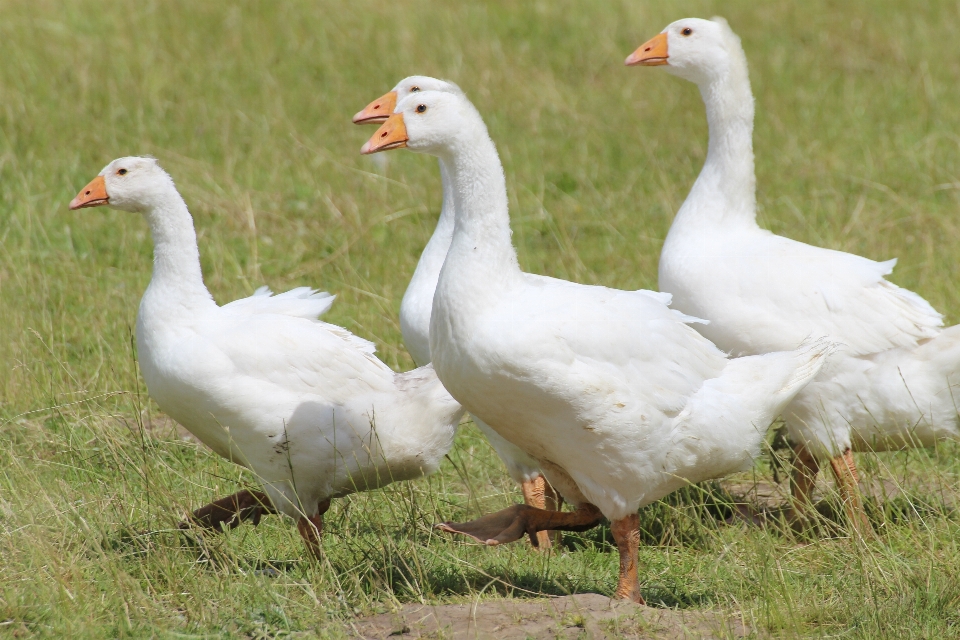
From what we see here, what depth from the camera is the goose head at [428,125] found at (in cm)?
414

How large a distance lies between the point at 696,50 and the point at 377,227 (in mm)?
3510

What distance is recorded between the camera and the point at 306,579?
4219mm

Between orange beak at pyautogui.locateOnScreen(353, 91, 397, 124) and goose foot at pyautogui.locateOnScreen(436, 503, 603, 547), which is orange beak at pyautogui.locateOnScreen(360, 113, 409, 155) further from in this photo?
orange beak at pyautogui.locateOnScreen(353, 91, 397, 124)

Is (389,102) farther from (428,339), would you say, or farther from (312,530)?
(312,530)

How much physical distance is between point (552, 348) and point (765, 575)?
1118 millimetres

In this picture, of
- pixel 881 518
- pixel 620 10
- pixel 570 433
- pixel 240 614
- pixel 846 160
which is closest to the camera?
pixel 240 614

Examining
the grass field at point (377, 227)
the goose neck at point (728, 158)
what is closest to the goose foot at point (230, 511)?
the grass field at point (377, 227)

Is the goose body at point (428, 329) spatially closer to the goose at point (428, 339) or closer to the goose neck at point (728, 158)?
the goose at point (428, 339)

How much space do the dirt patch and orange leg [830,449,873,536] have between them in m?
1.42

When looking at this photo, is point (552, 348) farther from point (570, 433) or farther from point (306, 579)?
point (306, 579)

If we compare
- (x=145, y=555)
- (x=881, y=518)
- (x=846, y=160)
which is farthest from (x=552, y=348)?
(x=846, y=160)

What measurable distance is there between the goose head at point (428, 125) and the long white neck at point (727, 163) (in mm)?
1909

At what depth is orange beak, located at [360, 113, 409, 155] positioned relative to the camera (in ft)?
13.9

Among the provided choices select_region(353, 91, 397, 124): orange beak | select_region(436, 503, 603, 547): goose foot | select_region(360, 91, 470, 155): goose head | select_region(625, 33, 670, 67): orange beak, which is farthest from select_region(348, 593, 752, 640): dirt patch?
select_region(625, 33, 670, 67): orange beak
